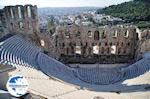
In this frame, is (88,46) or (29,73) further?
(88,46)

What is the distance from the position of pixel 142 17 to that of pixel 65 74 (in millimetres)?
44141

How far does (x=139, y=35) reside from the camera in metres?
31.9

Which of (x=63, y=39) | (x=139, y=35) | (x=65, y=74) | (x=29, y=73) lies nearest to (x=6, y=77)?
(x=29, y=73)

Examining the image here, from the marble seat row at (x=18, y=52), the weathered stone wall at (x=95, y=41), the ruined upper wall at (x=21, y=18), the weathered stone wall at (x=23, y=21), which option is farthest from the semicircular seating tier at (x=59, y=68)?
the weathered stone wall at (x=95, y=41)

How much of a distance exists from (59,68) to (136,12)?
5223 cm

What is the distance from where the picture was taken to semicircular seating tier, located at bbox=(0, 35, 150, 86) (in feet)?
75.8

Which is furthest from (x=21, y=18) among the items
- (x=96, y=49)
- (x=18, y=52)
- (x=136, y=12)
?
(x=136, y=12)

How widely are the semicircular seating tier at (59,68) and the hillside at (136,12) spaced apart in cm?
2916

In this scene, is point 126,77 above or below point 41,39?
below

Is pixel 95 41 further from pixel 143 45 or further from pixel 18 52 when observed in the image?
pixel 18 52

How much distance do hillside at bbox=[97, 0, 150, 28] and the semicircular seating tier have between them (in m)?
29.2

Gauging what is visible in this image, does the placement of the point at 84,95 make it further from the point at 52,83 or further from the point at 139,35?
the point at 139,35

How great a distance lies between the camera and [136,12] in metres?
74.1

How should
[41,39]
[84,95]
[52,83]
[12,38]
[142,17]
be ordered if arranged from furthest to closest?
[142,17], [41,39], [12,38], [52,83], [84,95]
